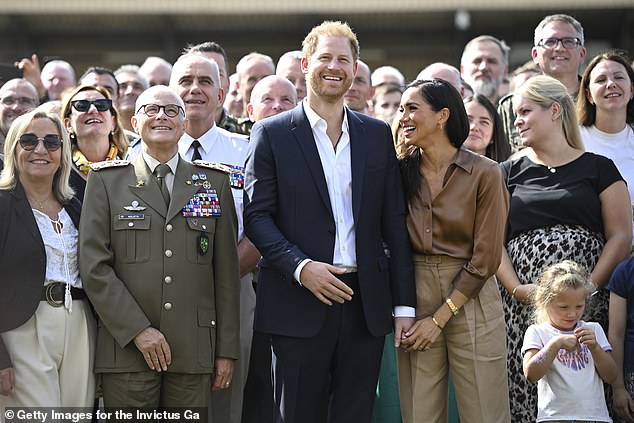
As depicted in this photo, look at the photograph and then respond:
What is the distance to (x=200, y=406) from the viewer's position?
5062 mm

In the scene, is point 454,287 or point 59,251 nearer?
point 454,287

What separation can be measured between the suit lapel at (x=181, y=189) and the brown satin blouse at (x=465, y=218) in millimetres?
1146

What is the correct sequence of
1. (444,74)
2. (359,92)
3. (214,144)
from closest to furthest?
(214,144) < (444,74) < (359,92)

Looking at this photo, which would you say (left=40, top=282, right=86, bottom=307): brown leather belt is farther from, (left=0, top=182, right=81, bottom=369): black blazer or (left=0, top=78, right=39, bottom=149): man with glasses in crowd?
(left=0, top=78, right=39, bottom=149): man with glasses in crowd

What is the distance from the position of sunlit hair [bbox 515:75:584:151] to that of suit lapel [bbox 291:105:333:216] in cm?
161

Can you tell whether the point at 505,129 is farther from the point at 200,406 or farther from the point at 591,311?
the point at 200,406

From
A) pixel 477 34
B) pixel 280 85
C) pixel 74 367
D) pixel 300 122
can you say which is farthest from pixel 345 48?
pixel 477 34

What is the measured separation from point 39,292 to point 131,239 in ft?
1.73

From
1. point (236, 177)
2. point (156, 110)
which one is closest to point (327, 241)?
point (156, 110)

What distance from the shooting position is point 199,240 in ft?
16.9

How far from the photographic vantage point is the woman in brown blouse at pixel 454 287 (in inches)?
195

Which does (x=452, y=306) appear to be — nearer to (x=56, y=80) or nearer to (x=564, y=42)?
(x=564, y=42)

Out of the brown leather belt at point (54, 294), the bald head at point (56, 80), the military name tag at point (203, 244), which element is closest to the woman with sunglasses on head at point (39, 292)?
the brown leather belt at point (54, 294)

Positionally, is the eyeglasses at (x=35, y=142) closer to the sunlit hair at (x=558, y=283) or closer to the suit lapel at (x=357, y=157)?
the suit lapel at (x=357, y=157)
